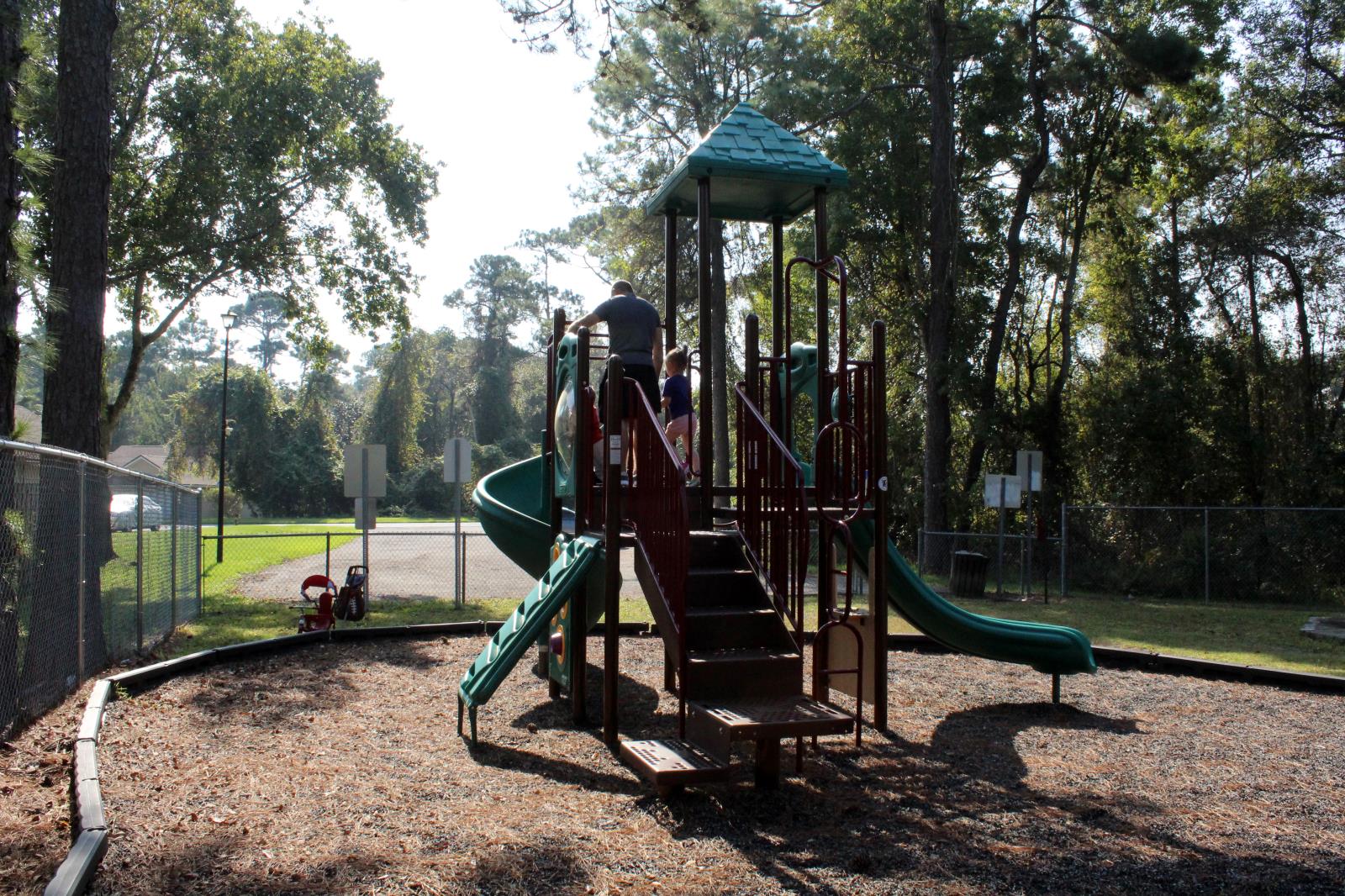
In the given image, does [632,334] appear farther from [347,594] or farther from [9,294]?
[347,594]

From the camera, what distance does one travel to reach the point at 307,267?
23.3 meters

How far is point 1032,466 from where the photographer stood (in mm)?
18094

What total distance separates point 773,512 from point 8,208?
563 centimetres

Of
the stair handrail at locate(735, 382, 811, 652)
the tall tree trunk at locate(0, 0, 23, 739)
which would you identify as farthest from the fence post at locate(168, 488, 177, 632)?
the stair handrail at locate(735, 382, 811, 652)

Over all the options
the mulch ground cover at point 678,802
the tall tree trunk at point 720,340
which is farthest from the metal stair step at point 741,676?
the tall tree trunk at point 720,340

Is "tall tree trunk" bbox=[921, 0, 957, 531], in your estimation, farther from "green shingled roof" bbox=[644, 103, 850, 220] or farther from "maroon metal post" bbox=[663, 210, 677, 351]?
"green shingled roof" bbox=[644, 103, 850, 220]

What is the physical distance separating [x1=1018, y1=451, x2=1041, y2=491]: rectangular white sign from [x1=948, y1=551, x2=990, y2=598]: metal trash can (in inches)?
60.2

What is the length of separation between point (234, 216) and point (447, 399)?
68.2 meters

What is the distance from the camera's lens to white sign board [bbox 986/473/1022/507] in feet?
58.4

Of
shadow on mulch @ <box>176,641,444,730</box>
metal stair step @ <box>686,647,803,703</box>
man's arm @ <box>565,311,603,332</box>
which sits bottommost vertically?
shadow on mulch @ <box>176,641,444,730</box>

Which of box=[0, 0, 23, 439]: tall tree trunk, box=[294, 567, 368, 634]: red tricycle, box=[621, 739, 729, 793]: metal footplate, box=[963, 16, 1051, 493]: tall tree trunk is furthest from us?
box=[963, 16, 1051, 493]: tall tree trunk

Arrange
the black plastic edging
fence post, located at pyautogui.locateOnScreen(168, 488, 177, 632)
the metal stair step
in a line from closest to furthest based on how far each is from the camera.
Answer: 1. the black plastic edging
2. the metal stair step
3. fence post, located at pyautogui.locateOnScreen(168, 488, 177, 632)

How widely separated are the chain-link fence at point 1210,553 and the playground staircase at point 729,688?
44.8 ft

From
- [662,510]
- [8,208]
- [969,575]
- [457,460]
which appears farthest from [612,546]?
[969,575]
